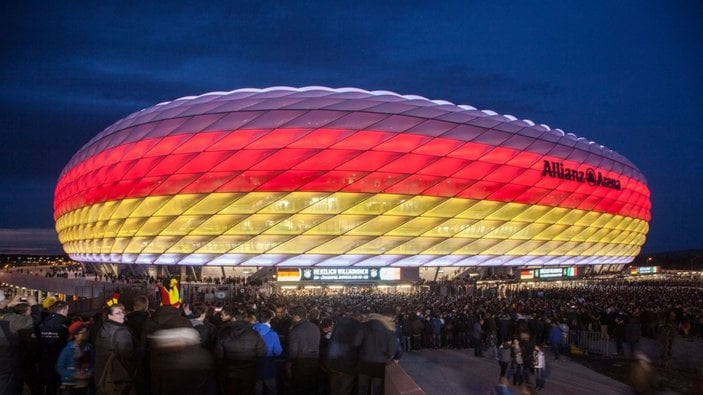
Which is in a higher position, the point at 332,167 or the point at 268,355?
the point at 332,167

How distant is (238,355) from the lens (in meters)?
6.46

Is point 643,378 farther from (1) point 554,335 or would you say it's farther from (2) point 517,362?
(1) point 554,335

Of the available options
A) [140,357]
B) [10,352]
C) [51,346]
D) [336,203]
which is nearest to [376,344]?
[140,357]

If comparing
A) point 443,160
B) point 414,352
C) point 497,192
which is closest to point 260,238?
point 443,160

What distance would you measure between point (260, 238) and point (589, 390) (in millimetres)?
27190

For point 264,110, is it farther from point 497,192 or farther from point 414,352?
point 414,352

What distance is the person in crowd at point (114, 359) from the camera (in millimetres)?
6117

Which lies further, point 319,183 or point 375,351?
point 319,183

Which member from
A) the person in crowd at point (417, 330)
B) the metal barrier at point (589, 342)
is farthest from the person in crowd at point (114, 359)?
the metal barrier at point (589, 342)

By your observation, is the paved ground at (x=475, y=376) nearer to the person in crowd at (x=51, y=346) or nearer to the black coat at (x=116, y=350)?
the person in crowd at (x=51, y=346)

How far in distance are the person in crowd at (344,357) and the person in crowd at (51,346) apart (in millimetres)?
3675

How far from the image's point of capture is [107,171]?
41375mm

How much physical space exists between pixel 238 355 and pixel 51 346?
3.03m

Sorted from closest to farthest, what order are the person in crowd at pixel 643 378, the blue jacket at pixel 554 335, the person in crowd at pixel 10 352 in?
the person in crowd at pixel 643 378 < the person in crowd at pixel 10 352 < the blue jacket at pixel 554 335
